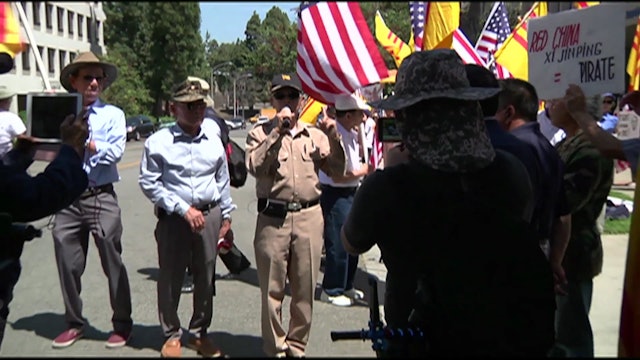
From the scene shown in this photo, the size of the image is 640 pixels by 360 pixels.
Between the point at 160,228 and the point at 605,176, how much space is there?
8.30 feet

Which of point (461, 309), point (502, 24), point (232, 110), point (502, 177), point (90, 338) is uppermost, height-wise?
point (502, 24)

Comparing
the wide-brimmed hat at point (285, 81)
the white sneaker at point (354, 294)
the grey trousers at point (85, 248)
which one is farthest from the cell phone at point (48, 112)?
the white sneaker at point (354, 294)

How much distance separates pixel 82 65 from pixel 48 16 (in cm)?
88

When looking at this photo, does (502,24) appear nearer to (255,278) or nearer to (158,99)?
(255,278)

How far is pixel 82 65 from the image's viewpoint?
283 cm

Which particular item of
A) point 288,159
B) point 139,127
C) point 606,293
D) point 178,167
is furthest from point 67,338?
point 606,293

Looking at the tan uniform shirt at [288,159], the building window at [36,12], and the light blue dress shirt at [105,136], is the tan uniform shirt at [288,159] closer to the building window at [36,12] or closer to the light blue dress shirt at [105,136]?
the light blue dress shirt at [105,136]

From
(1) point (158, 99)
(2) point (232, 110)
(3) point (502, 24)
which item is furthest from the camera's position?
(3) point (502, 24)

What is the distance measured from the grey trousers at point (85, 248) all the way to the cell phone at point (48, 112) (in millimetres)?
1777

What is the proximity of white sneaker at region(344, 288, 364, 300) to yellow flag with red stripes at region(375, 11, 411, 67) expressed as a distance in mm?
1935

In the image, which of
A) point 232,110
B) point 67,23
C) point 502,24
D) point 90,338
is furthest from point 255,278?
point 67,23

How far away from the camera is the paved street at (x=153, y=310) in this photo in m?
3.67

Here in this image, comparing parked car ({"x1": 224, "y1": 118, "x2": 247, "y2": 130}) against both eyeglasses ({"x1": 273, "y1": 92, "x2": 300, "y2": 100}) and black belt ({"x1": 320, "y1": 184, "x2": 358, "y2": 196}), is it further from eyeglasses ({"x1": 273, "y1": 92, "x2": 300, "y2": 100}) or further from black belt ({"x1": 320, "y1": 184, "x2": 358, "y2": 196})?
black belt ({"x1": 320, "y1": 184, "x2": 358, "y2": 196})

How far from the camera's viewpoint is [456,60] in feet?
Answer: 6.06
